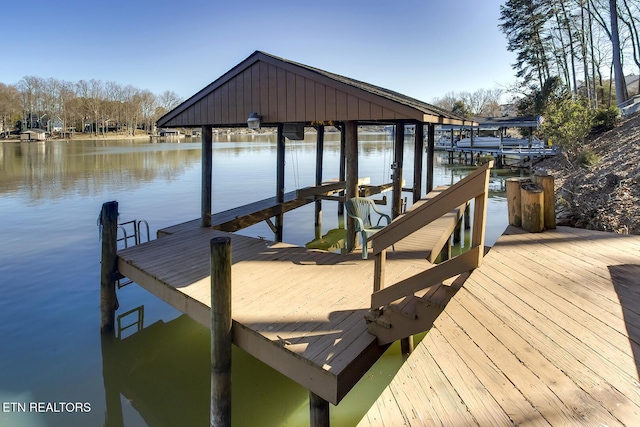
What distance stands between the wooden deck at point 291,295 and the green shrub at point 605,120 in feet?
64.7

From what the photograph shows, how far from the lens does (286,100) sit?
22.6ft

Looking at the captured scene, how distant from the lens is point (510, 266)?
12.3 feet

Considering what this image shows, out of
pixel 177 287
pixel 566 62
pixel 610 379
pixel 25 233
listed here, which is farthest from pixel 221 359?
pixel 566 62

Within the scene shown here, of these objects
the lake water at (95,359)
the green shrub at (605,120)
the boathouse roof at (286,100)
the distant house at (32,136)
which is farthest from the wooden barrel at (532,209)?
the distant house at (32,136)

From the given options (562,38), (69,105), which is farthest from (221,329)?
(69,105)

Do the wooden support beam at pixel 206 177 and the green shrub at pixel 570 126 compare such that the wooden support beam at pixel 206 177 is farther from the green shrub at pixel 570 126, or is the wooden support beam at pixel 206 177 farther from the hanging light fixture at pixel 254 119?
the green shrub at pixel 570 126

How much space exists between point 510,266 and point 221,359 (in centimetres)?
314

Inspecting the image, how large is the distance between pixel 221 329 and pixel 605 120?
25.2 metres

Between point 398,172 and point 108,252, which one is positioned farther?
point 398,172

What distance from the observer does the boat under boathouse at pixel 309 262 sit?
10.3 feet

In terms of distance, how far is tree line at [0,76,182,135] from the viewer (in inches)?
2990

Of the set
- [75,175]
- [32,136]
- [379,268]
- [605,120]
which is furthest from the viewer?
[32,136]

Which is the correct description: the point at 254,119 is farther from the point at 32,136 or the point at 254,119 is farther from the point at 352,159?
the point at 32,136

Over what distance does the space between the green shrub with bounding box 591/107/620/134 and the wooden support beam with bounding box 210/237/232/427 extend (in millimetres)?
24263
